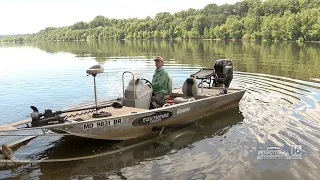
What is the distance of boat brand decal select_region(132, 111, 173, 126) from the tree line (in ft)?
223

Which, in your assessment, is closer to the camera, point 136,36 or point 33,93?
point 33,93

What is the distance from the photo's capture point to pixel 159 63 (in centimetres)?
959

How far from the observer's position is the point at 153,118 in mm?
8500

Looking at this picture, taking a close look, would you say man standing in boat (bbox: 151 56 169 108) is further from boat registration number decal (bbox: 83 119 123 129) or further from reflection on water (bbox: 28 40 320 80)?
reflection on water (bbox: 28 40 320 80)

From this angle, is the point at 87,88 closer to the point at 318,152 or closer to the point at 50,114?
the point at 50,114

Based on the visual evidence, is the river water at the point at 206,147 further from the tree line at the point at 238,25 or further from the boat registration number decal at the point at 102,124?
the tree line at the point at 238,25

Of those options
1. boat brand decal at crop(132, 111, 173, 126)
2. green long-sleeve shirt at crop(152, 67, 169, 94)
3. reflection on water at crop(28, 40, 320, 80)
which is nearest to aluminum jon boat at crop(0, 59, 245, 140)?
boat brand decal at crop(132, 111, 173, 126)

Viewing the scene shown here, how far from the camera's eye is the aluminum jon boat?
7.14 meters

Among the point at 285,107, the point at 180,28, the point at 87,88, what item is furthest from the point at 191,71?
the point at 180,28

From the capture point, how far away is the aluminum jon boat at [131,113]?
7141 mm

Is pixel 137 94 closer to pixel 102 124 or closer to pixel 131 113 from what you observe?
pixel 131 113

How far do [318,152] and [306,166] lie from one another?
97 cm

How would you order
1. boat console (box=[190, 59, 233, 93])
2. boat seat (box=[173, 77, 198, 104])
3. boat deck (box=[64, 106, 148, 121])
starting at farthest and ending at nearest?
boat console (box=[190, 59, 233, 93]) → boat seat (box=[173, 77, 198, 104]) → boat deck (box=[64, 106, 148, 121])

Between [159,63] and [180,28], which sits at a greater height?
[180,28]
